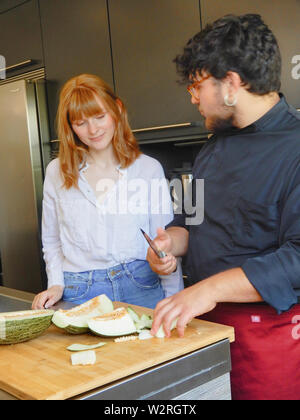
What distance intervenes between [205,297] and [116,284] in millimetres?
483

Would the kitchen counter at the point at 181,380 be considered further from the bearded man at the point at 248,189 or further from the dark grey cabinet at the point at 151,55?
the dark grey cabinet at the point at 151,55

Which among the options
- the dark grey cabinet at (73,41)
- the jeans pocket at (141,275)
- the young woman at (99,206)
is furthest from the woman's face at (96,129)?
the dark grey cabinet at (73,41)

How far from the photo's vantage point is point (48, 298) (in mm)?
1369

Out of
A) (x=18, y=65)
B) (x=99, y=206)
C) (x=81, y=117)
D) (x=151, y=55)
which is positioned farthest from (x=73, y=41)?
(x=99, y=206)

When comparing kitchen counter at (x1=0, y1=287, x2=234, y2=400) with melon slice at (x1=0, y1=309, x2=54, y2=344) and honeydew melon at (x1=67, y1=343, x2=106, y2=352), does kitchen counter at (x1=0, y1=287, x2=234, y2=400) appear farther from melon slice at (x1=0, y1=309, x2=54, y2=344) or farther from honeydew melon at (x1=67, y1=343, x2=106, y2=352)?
melon slice at (x1=0, y1=309, x2=54, y2=344)

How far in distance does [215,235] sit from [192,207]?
144 mm

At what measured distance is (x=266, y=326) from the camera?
1.09 m

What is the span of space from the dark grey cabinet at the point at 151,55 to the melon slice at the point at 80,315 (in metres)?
1.47

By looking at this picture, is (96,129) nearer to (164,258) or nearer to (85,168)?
(85,168)

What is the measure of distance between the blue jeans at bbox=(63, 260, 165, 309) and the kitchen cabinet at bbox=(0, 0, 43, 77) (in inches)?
81.8

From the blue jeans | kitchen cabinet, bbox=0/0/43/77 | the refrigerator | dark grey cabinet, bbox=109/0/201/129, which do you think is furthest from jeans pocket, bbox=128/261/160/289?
kitchen cabinet, bbox=0/0/43/77

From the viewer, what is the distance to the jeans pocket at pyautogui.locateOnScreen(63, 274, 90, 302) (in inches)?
54.9
